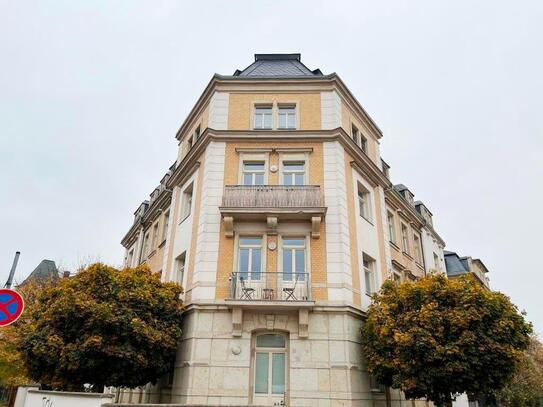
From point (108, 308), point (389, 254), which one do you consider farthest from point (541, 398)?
point (108, 308)

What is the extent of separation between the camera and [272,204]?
14.9 metres

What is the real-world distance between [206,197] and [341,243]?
5.24 metres

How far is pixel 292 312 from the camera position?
1362cm

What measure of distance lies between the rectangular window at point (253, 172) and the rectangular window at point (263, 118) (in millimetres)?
1672

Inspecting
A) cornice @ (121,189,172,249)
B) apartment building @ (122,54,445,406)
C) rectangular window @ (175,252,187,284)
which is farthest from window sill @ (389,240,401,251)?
cornice @ (121,189,172,249)

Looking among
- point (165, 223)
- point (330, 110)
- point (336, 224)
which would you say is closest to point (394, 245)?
point (336, 224)

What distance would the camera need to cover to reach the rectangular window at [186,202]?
18.0m

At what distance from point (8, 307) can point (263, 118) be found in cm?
1268

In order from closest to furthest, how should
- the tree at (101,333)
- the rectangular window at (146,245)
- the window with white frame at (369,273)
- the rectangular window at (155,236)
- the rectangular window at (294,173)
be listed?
the tree at (101,333), the rectangular window at (294,173), the window with white frame at (369,273), the rectangular window at (155,236), the rectangular window at (146,245)

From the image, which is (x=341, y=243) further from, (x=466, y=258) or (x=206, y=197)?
(x=466, y=258)

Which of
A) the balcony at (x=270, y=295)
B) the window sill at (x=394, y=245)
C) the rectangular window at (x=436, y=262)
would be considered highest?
the rectangular window at (x=436, y=262)

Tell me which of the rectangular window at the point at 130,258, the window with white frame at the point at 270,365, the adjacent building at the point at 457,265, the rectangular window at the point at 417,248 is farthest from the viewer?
the adjacent building at the point at 457,265

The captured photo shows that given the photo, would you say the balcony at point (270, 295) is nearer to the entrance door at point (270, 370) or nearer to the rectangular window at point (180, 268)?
the entrance door at point (270, 370)

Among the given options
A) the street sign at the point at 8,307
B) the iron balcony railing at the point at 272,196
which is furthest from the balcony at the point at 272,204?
the street sign at the point at 8,307
